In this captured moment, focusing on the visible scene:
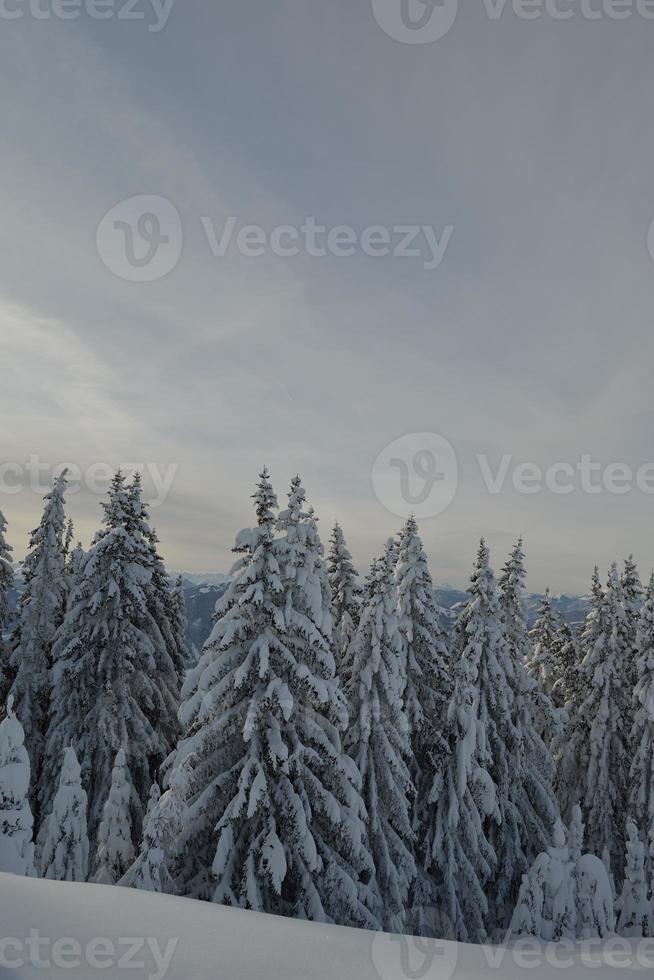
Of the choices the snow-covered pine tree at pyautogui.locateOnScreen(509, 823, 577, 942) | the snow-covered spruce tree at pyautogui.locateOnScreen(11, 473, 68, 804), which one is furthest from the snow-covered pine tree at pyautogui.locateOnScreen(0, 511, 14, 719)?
the snow-covered pine tree at pyautogui.locateOnScreen(509, 823, 577, 942)

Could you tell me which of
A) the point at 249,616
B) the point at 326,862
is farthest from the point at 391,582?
the point at 326,862

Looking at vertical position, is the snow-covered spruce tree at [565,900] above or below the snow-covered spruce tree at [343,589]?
below

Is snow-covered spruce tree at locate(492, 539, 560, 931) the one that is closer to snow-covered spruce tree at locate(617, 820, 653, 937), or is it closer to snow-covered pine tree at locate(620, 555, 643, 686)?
snow-covered spruce tree at locate(617, 820, 653, 937)

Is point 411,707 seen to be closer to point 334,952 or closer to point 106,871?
point 106,871

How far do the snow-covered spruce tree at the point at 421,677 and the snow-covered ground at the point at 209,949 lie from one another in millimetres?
12578

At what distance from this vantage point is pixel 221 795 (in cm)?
1284

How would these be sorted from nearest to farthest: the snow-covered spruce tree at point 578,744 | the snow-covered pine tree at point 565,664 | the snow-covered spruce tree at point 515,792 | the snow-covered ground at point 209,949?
the snow-covered ground at point 209,949 < the snow-covered spruce tree at point 515,792 < the snow-covered spruce tree at point 578,744 < the snow-covered pine tree at point 565,664

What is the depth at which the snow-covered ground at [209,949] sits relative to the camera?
4.76 meters

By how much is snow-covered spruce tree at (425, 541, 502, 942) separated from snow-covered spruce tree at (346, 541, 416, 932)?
1940 millimetres

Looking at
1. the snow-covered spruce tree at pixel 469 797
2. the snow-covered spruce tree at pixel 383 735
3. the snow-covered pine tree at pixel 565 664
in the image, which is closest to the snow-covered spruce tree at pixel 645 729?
the snow-covered pine tree at pixel 565 664

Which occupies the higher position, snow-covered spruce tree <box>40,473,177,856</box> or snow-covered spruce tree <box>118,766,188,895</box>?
snow-covered spruce tree <box>40,473,177,856</box>

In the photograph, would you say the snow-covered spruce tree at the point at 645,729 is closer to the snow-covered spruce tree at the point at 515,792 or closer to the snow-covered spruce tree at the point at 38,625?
the snow-covered spruce tree at the point at 515,792

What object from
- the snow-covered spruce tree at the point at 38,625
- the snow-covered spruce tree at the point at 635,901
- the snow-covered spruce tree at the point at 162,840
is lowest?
the snow-covered spruce tree at the point at 635,901

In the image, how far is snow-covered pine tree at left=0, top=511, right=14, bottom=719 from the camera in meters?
23.7
